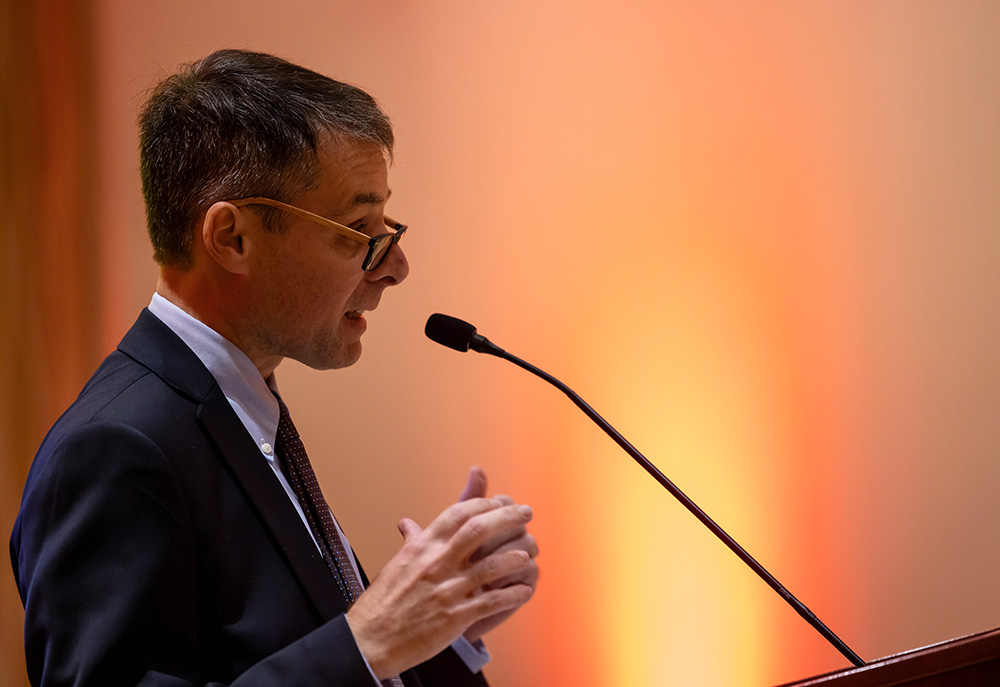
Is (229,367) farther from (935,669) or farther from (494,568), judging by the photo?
(935,669)

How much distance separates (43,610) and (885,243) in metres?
1.94

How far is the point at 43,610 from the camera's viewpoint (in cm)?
84

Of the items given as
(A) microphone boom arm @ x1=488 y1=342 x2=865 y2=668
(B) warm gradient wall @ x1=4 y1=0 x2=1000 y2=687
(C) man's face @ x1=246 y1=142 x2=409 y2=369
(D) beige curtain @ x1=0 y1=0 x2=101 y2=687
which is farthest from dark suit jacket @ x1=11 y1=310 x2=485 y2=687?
(D) beige curtain @ x1=0 y1=0 x2=101 y2=687

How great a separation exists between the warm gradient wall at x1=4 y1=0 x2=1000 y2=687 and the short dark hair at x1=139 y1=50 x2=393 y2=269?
1.16 m

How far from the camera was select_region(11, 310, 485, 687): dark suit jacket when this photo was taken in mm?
836

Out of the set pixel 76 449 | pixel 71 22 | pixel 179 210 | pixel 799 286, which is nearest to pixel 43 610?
pixel 76 449

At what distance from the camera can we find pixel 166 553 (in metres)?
0.87

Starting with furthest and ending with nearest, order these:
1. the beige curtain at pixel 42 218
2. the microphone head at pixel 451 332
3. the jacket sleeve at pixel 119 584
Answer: the beige curtain at pixel 42 218
the microphone head at pixel 451 332
the jacket sleeve at pixel 119 584

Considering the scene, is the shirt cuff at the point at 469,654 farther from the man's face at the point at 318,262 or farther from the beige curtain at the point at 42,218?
the beige curtain at the point at 42,218

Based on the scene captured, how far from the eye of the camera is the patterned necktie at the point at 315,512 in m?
1.09

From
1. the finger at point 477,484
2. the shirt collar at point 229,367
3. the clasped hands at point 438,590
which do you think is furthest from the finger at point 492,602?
the shirt collar at point 229,367

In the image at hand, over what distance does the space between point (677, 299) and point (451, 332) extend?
111cm

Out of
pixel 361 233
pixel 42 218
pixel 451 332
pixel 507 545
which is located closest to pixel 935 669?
pixel 507 545

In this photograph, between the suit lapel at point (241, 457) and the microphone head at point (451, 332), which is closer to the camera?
the suit lapel at point (241, 457)
